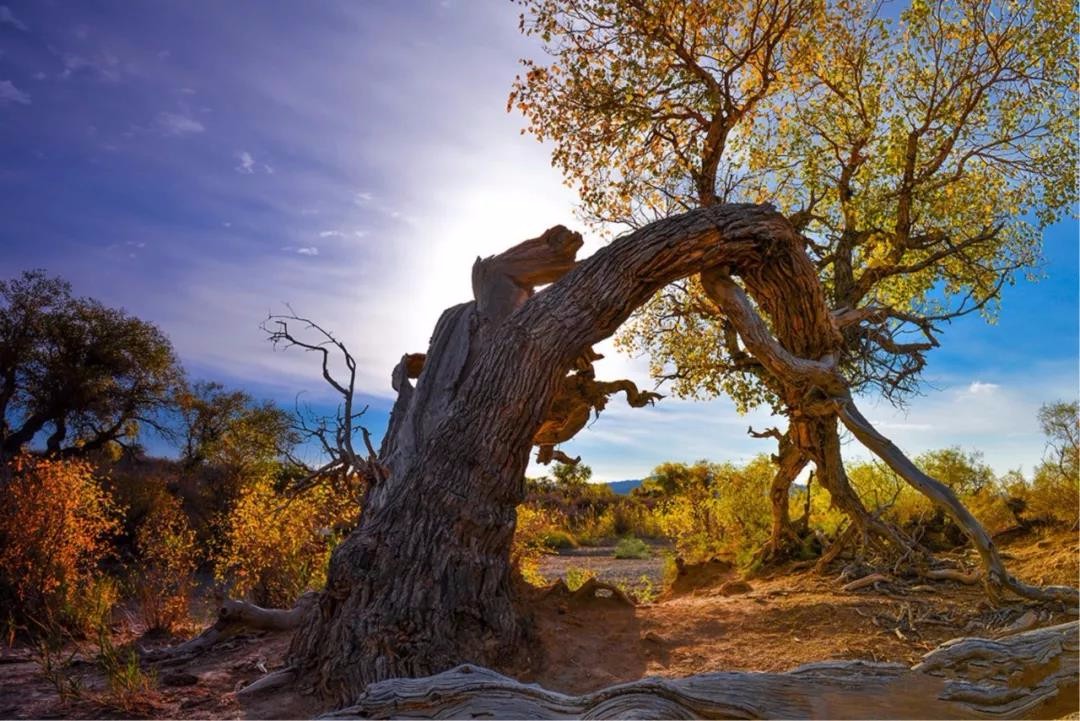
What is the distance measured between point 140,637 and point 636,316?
8.58 meters

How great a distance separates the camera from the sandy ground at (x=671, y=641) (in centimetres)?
567

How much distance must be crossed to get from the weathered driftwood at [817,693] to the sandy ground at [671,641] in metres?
2.01

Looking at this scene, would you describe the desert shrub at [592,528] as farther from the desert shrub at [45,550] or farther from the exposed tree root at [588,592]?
the exposed tree root at [588,592]

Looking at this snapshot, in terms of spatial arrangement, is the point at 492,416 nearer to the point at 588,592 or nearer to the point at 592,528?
the point at 588,592

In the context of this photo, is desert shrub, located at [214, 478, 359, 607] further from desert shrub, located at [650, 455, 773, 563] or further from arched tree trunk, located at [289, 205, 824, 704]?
desert shrub, located at [650, 455, 773, 563]

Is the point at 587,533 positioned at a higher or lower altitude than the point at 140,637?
higher

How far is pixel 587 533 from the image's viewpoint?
25594 mm

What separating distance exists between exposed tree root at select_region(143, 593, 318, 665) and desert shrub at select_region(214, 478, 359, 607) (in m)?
1.30

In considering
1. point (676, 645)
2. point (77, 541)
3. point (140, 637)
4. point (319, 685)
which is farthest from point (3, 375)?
point (676, 645)

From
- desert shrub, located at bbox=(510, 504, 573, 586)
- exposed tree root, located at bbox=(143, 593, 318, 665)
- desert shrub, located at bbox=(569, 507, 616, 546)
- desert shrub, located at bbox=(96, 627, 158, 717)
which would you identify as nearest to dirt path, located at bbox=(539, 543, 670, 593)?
desert shrub, located at bbox=(569, 507, 616, 546)

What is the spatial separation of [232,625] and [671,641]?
174 inches

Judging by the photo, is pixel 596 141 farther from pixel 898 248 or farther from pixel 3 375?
pixel 3 375

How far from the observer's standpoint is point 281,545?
9641mm

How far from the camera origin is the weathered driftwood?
335cm
